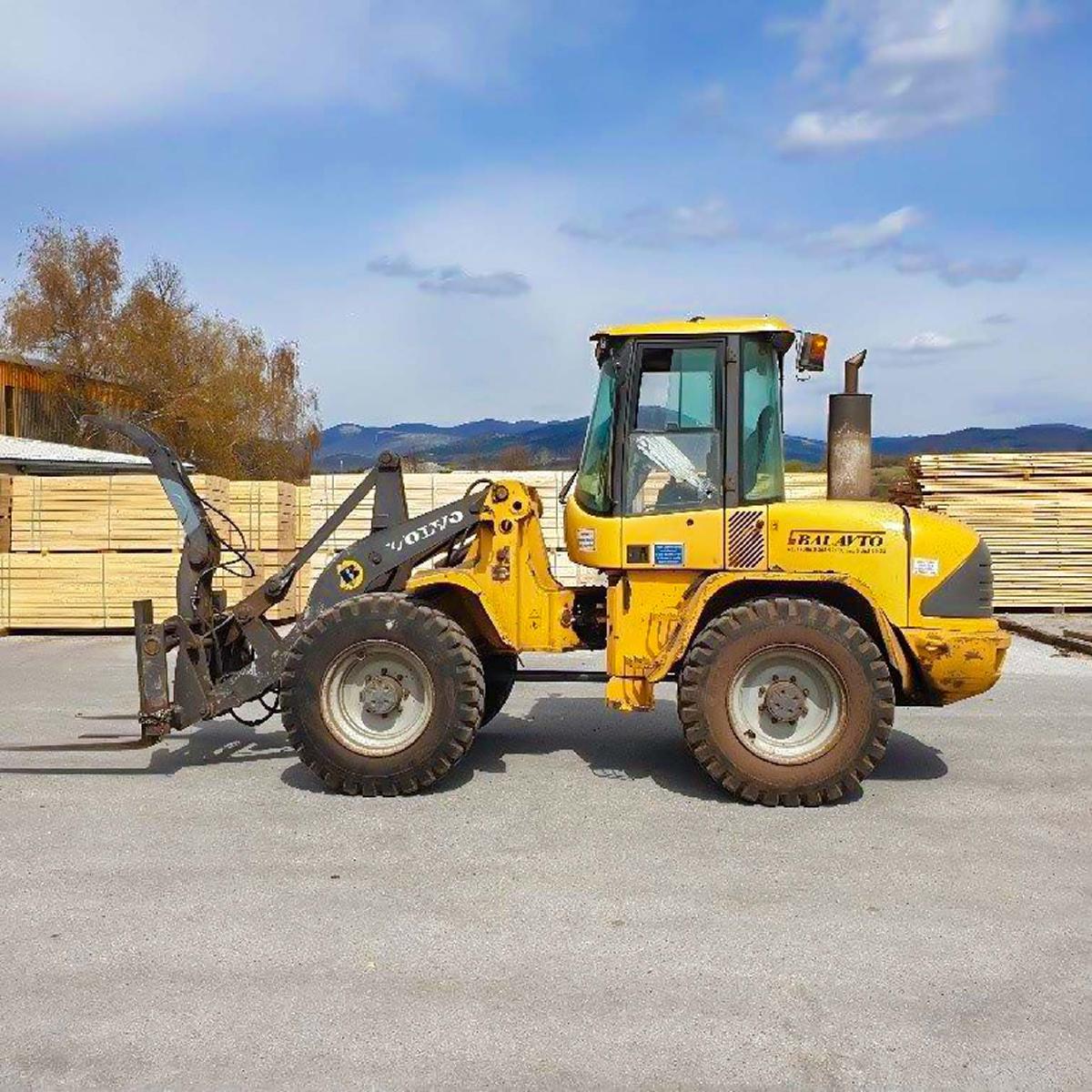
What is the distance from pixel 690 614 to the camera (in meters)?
6.73

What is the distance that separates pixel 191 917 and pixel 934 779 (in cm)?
466

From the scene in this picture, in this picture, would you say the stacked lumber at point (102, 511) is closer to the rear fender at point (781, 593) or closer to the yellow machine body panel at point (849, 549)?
the rear fender at point (781, 593)

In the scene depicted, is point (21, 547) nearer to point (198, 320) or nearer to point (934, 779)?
point (934, 779)

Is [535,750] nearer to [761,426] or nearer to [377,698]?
[377,698]

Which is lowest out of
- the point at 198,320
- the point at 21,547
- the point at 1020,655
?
the point at 1020,655

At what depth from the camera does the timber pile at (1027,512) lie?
56.9 ft

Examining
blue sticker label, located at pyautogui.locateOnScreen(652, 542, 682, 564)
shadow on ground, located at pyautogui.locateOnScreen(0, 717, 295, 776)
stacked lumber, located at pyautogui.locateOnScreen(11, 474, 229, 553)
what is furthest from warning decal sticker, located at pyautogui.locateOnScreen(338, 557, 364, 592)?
stacked lumber, located at pyautogui.locateOnScreen(11, 474, 229, 553)

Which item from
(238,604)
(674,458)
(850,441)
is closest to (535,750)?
(238,604)

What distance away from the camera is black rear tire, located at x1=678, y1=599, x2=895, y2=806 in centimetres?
652

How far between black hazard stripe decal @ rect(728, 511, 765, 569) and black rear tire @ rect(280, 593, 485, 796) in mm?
1657

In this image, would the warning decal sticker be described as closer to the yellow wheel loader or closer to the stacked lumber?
the yellow wheel loader

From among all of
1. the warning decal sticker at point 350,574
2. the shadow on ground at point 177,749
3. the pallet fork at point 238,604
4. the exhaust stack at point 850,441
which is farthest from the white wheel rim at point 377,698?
the exhaust stack at point 850,441

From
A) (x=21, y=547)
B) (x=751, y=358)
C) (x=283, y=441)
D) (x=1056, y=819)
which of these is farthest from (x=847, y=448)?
(x=283, y=441)

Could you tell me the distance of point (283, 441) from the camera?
127 feet
